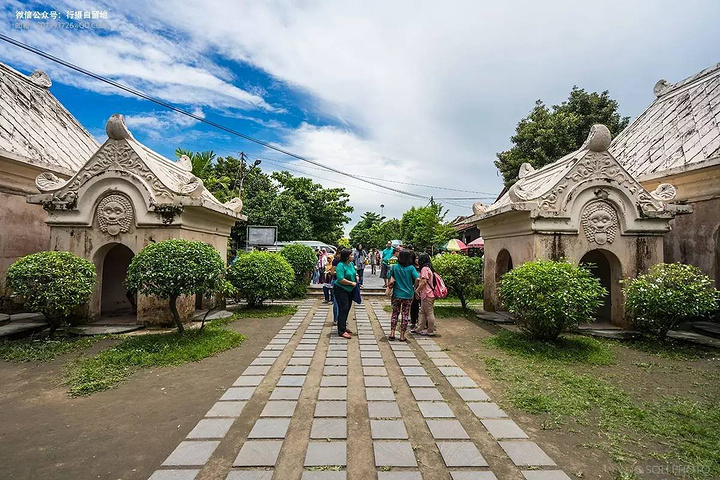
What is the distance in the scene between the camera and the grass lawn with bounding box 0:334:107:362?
5.64m

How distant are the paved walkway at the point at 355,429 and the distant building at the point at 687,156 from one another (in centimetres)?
730

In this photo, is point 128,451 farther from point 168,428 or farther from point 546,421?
point 546,421

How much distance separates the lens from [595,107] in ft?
55.7

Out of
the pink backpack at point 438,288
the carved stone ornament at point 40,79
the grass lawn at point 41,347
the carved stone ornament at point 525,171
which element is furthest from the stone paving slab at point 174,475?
the carved stone ornament at point 40,79

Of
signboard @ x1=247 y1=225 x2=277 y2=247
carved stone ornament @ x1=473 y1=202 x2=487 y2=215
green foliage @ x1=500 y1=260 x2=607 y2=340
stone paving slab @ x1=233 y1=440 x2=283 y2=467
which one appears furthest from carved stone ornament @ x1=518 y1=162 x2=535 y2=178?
signboard @ x1=247 y1=225 x2=277 y2=247

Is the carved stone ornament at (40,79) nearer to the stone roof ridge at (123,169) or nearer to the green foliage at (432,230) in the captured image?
the stone roof ridge at (123,169)

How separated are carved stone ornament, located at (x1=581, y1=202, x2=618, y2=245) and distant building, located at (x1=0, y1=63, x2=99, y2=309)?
1284 centimetres

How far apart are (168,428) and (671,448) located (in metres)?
4.69

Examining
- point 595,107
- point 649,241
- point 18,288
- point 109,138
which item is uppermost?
point 595,107

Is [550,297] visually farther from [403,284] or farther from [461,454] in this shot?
[461,454]

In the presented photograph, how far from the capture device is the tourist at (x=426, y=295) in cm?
733

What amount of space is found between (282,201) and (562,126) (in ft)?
60.3

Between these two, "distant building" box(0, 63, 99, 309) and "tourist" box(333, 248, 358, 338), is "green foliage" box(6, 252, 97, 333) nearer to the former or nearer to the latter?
"distant building" box(0, 63, 99, 309)

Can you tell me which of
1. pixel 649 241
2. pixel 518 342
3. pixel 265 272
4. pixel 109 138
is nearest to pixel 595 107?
pixel 649 241
